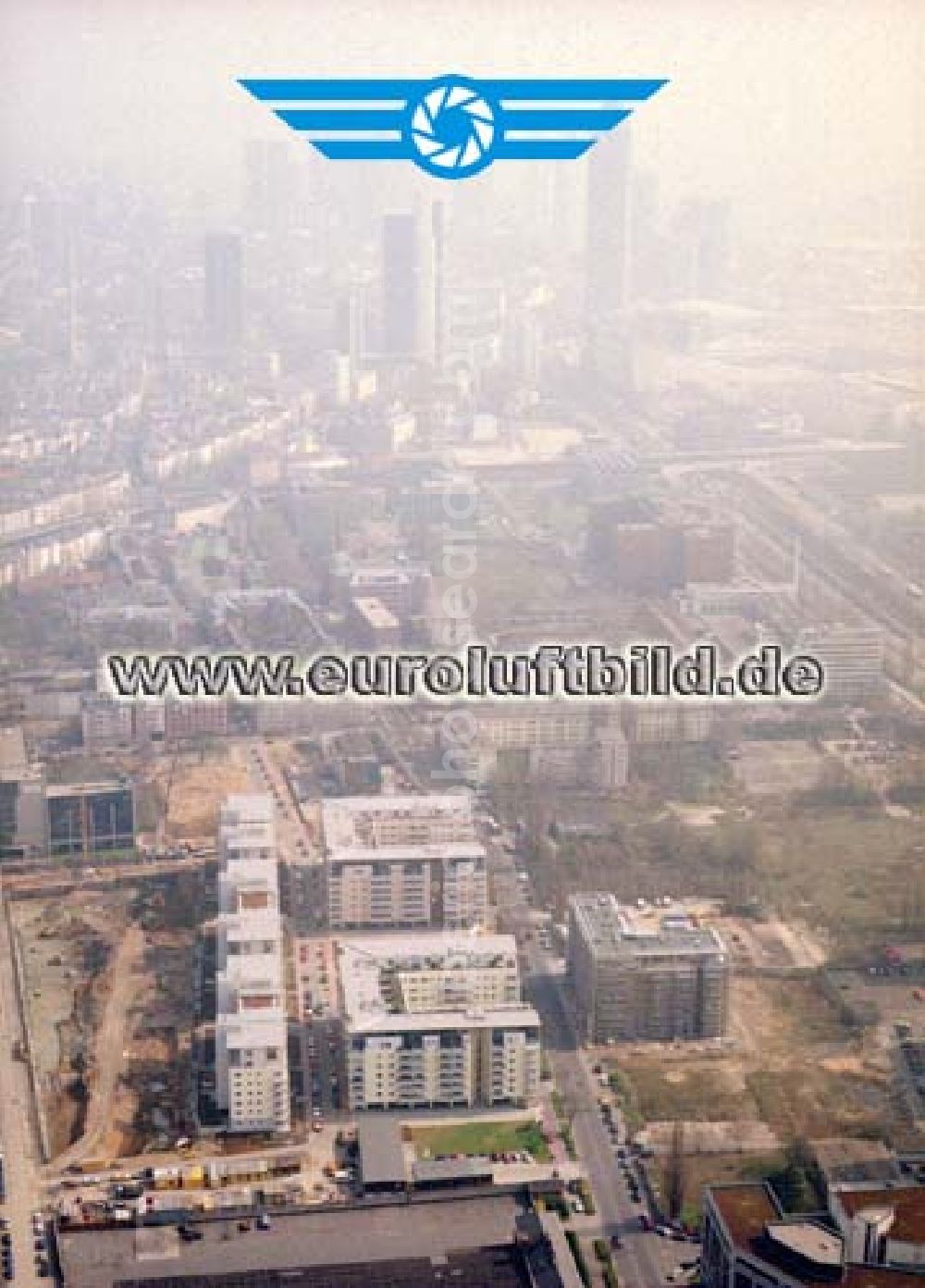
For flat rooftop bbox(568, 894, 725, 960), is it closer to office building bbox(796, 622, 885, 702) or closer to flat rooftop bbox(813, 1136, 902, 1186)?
flat rooftop bbox(813, 1136, 902, 1186)

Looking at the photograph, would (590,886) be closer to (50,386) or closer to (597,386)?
(597,386)

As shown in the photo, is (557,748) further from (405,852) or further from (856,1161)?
(856,1161)

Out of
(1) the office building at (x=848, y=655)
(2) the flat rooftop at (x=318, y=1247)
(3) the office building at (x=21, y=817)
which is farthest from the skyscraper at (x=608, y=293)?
(2) the flat rooftop at (x=318, y=1247)

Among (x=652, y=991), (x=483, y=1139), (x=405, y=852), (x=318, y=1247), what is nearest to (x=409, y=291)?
(x=405, y=852)

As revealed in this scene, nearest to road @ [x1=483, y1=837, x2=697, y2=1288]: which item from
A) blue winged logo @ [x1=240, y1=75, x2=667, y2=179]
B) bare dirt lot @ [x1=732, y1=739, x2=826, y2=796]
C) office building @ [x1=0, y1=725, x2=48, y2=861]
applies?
bare dirt lot @ [x1=732, y1=739, x2=826, y2=796]

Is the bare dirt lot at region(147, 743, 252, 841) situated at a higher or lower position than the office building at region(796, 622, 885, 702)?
lower
